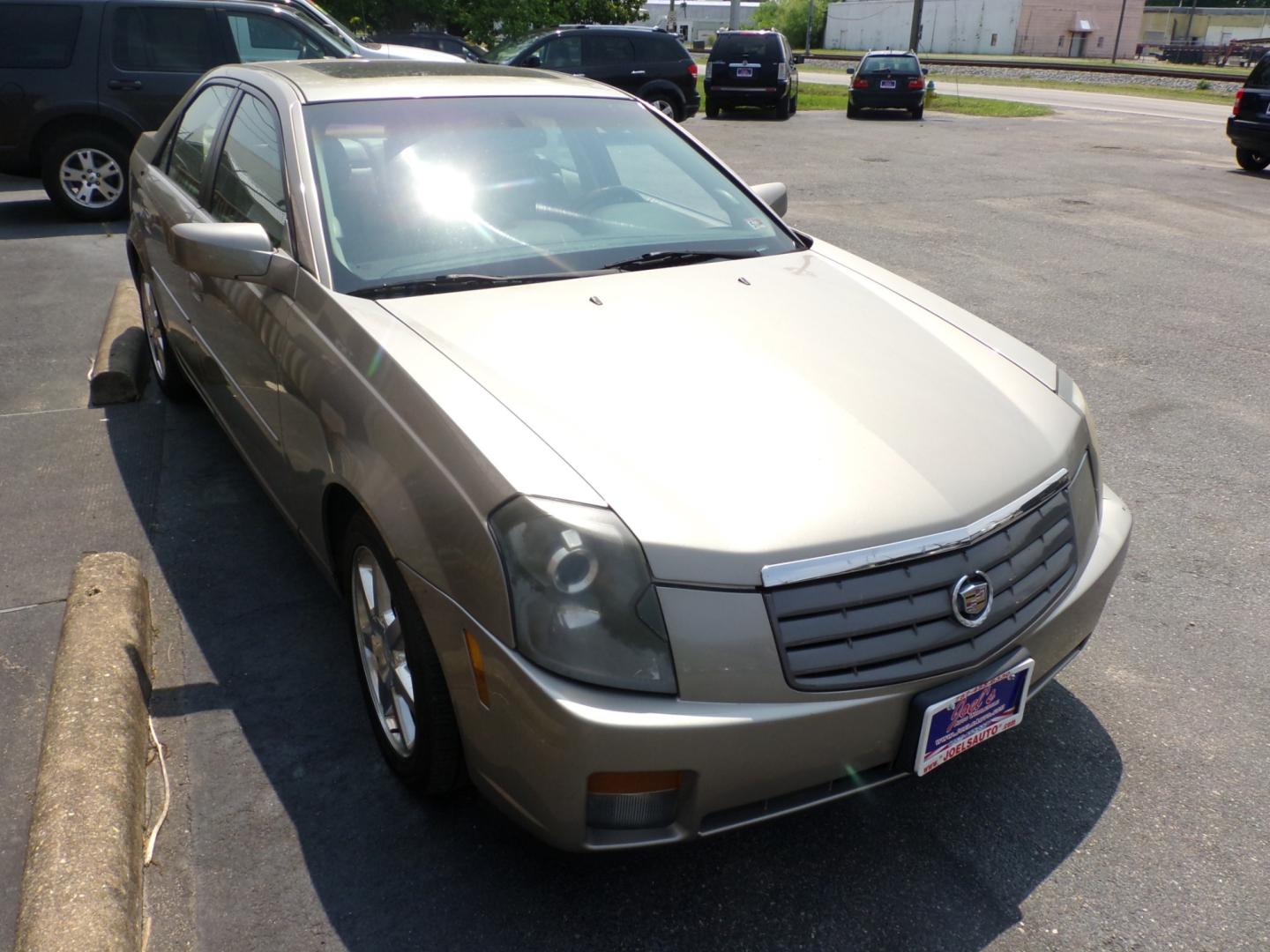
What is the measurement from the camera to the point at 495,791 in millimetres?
2291

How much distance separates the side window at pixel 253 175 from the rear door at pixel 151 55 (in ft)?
21.3

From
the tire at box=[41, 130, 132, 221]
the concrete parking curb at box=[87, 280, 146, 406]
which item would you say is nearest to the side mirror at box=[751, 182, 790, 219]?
the concrete parking curb at box=[87, 280, 146, 406]

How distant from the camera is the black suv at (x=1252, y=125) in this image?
1394cm

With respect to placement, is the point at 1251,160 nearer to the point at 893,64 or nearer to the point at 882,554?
the point at 893,64

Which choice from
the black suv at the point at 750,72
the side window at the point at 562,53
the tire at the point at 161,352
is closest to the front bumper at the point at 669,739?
the tire at the point at 161,352

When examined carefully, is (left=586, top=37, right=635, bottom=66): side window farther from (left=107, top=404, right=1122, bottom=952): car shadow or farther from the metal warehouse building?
the metal warehouse building

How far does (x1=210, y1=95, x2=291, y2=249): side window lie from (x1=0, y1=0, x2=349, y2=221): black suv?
6405 mm

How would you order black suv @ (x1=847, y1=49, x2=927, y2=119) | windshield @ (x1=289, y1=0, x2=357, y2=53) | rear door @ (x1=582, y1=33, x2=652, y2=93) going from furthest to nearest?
black suv @ (x1=847, y1=49, x2=927, y2=119) → rear door @ (x1=582, y1=33, x2=652, y2=93) → windshield @ (x1=289, y1=0, x2=357, y2=53)

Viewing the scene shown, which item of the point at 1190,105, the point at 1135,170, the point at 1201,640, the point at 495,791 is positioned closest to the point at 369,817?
the point at 495,791

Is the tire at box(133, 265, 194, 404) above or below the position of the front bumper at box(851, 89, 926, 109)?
below

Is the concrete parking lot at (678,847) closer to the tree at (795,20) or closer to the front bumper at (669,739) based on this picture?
the front bumper at (669,739)

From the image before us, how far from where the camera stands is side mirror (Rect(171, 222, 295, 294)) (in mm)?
3023

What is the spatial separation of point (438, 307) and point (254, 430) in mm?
1011

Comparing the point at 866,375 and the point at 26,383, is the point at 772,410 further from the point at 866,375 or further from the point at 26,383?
the point at 26,383
